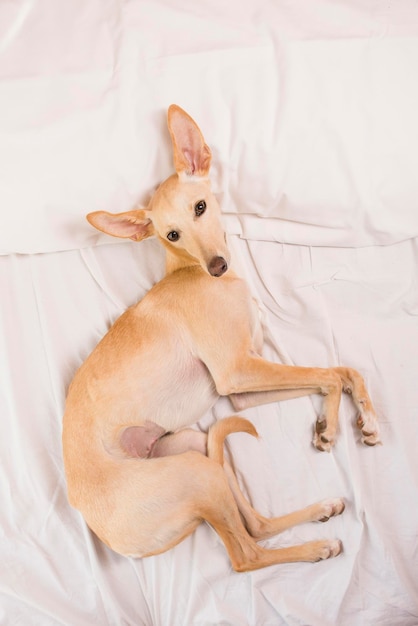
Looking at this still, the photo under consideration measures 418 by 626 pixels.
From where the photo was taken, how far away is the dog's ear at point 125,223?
2365 mm

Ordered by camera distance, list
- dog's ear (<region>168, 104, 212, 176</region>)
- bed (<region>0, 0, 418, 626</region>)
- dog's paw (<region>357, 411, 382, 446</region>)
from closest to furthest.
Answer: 1. dog's ear (<region>168, 104, 212, 176</region>)
2. bed (<region>0, 0, 418, 626</region>)
3. dog's paw (<region>357, 411, 382, 446</region>)

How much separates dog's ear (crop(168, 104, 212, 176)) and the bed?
9 centimetres

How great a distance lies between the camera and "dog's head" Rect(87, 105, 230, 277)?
229cm

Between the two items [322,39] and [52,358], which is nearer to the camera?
[322,39]

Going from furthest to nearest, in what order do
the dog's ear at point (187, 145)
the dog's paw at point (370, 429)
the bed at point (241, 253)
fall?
the dog's paw at point (370, 429), the bed at point (241, 253), the dog's ear at point (187, 145)

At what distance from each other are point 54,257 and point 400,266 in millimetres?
1466

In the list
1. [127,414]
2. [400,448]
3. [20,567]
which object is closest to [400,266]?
[400,448]

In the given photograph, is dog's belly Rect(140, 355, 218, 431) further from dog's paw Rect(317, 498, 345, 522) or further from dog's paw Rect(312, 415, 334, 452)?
dog's paw Rect(317, 498, 345, 522)

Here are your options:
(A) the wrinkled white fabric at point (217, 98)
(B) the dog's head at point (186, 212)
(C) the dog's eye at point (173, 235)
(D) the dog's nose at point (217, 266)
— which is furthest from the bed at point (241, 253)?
(D) the dog's nose at point (217, 266)

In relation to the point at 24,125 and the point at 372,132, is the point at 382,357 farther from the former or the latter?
the point at 24,125

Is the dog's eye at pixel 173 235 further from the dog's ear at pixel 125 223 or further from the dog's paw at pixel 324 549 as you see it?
the dog's paw at pixel 324 549

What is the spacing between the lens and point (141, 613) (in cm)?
253

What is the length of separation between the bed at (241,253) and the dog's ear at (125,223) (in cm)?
13

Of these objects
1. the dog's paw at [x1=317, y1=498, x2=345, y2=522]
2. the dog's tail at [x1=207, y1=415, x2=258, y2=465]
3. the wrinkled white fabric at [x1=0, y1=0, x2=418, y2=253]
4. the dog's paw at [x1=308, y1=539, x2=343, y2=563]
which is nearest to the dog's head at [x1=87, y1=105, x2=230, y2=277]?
the wrinkled white fabric at [x1=0, y1=0, x2=418, y2=253]
